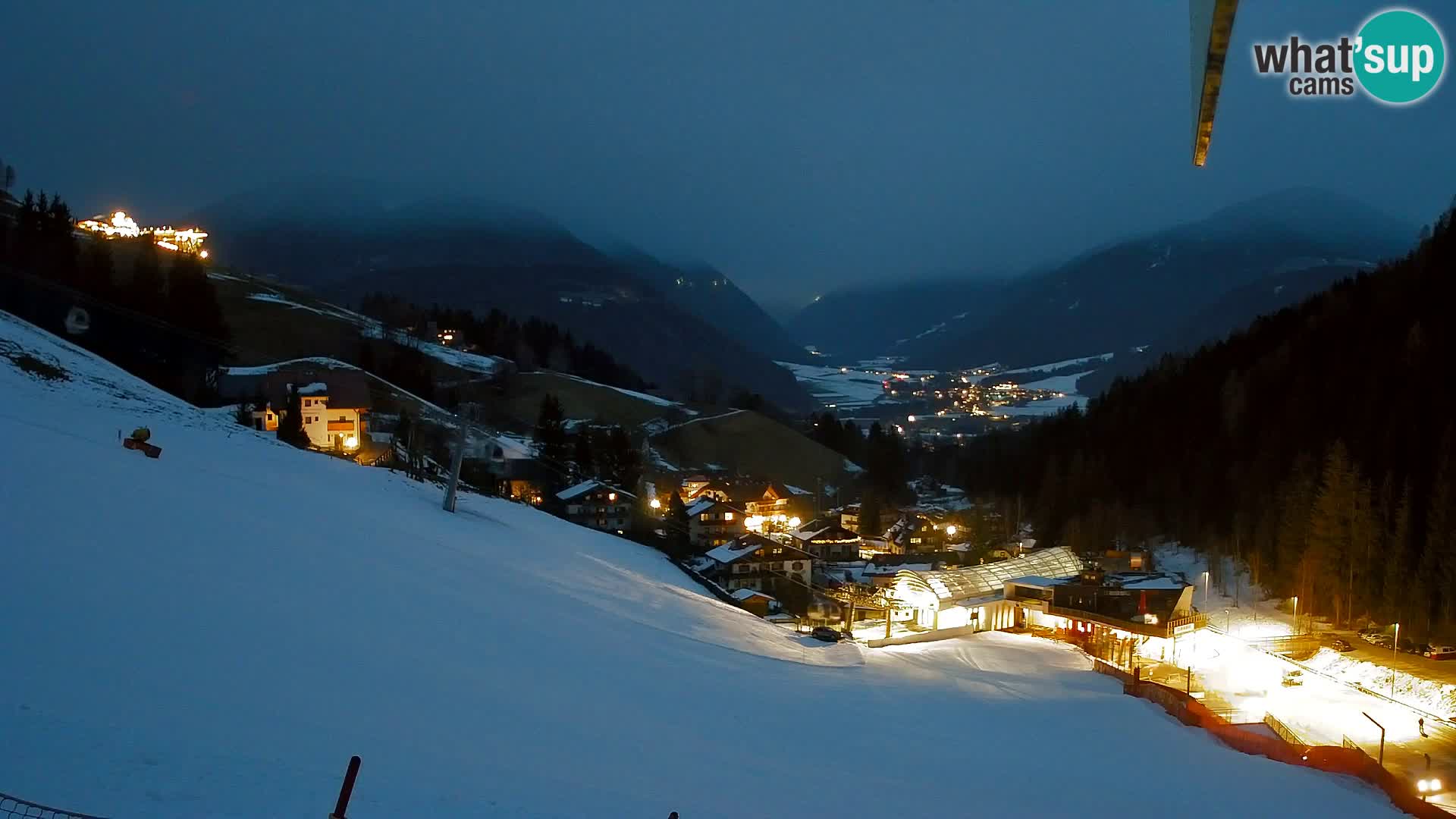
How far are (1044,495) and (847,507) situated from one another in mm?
12667

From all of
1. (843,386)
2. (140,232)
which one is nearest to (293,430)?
(140,232)

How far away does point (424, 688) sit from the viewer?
713 cm

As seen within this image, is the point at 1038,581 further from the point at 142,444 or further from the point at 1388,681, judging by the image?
the point at 142,444

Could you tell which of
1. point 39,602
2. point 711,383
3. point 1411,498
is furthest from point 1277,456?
point 711,383

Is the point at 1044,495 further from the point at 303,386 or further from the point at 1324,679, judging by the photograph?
the point at 303,386

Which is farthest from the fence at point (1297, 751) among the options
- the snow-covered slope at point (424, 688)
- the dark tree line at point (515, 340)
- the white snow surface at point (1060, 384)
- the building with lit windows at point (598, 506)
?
the white snow surface at point (1060, 384)

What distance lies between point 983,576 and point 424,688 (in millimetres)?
18448

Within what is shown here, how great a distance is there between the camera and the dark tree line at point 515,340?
7888 cm

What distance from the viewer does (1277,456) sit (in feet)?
102

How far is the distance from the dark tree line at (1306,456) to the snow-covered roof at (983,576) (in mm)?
7190

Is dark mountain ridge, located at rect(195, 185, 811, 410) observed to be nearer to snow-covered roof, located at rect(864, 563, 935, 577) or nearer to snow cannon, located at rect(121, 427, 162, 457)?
snow-covered roof, located at rect(864, 563, 935, 577)

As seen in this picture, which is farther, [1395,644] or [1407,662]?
[1395,644]

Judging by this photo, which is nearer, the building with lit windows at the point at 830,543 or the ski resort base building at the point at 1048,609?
the ski resort base building at the point at 1048,609

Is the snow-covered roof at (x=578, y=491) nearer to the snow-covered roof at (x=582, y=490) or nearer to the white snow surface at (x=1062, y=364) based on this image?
the snow-covered roof at (x=582, y=490)
